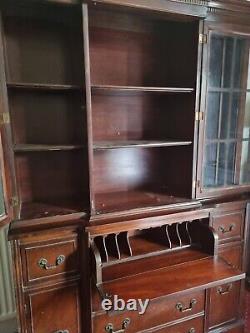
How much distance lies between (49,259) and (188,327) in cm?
97

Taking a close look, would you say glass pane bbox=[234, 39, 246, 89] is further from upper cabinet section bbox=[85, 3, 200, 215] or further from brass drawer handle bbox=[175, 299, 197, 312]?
brass drawer handle bbox=[175, 299, 197, 312]

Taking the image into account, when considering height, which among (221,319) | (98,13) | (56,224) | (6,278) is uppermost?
(98,13)

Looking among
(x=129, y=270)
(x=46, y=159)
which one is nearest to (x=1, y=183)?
(x=46, y=159)

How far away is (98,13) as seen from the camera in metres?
1.59

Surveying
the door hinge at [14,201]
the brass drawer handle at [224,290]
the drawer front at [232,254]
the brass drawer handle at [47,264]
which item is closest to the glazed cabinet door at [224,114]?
the drawer front at [232,254]

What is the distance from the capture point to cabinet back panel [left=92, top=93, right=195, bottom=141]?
1725 millimetres

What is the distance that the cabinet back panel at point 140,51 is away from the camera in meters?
1.63

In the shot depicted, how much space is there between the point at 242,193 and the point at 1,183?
151 cm

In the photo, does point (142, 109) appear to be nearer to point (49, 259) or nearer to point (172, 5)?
point (172, 5)

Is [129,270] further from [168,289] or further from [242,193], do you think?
[242,193]

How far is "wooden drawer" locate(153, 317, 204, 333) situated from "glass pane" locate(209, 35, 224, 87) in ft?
4.78

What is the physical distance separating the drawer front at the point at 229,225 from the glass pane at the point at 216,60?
830 mm

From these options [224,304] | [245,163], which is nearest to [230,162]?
[245,163]

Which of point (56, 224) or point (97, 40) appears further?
point (97, 40)
